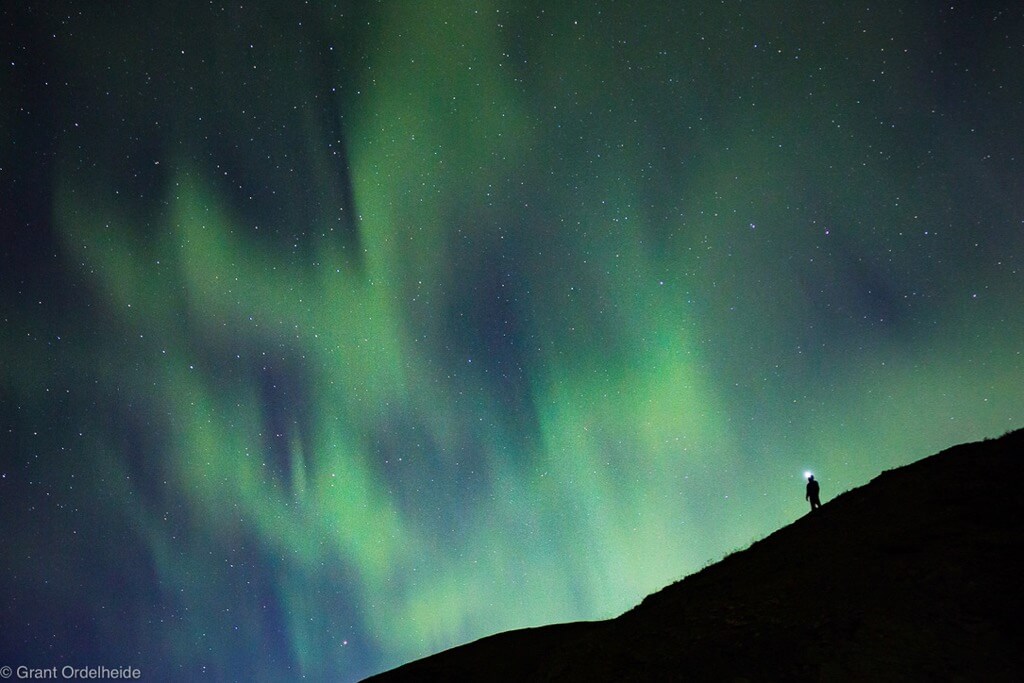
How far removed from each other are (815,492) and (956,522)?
29.0 ft

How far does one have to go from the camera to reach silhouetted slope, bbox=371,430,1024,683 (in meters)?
13.9

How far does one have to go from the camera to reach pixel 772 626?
16.5 metres

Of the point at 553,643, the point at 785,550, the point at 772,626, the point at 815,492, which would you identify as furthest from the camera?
the point at 553,643

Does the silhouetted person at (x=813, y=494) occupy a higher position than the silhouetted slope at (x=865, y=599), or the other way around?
the silhouetted person at (x=813, y=494)

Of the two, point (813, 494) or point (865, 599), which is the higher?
point (813, 494)

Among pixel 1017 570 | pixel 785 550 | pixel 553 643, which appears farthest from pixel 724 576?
pixel 553 643

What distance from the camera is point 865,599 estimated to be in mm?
15891

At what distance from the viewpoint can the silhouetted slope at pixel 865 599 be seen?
1388 cm

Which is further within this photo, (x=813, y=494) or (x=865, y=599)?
(x=813, y=494)

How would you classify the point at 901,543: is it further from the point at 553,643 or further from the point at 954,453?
the point at 553,643

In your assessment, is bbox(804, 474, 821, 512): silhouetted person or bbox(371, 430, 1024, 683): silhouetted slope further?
bbox(804, 474, 821, 512): silhouetted person

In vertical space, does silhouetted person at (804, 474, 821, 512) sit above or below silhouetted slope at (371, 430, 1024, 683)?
above

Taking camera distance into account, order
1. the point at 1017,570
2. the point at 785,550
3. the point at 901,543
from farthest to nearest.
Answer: the point at 785,550, the point at 901,543, the point at 1017,570

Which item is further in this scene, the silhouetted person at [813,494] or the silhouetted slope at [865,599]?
the silhouetted person at [813,494]
